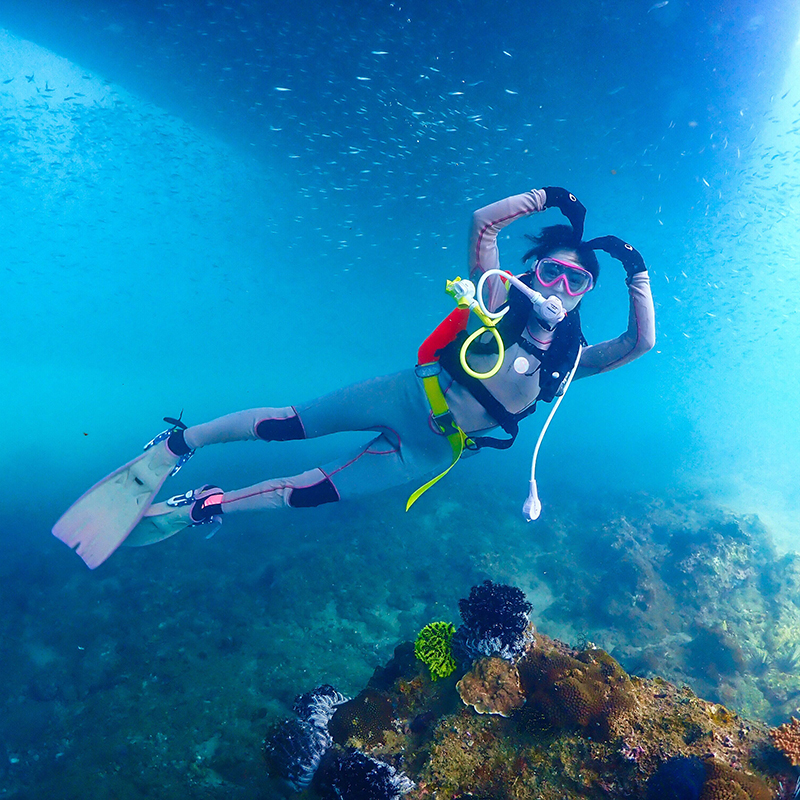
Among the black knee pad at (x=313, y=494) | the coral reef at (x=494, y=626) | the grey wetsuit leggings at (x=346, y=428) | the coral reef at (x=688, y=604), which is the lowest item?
the coral reef at (x=688, y=604)

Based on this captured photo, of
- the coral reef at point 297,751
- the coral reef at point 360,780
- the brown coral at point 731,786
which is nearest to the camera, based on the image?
the brown coral at point 731,786

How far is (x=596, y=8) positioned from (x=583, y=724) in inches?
520

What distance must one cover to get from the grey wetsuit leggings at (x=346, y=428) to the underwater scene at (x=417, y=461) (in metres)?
0.04

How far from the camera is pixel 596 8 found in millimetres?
8781

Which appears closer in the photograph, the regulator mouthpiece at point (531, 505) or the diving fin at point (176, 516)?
the regulator mouthpiece at point (531, 505)

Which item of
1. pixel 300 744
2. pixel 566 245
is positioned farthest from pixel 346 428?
pixel 566 245

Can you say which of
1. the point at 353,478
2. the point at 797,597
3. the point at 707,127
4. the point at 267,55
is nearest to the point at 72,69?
the point at 267,55

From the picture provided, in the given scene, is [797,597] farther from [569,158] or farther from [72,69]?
[72,69]

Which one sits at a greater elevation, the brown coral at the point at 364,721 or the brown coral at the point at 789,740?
the brown coral at the point at 789,740

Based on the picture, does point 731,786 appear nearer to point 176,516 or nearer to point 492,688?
point 492,688

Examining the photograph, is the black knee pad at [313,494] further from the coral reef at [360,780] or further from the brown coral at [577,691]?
the brown coral at [577,691]

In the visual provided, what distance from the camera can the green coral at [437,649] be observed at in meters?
3.84

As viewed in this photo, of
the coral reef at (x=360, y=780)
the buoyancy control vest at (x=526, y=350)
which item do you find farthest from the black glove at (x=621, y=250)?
the coral reef at (x=360, y=780)

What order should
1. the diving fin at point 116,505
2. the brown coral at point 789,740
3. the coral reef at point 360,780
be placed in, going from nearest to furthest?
the brown coral at point 789,740 → the coral reef at point 360,780 → the diving fin at point 116,505
